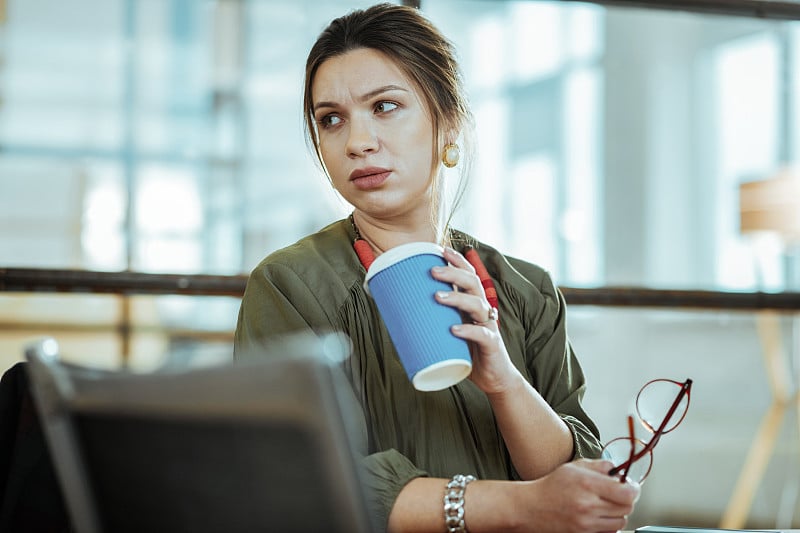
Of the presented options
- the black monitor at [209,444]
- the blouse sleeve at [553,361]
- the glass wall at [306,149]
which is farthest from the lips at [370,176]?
the glass wall at [306,149]

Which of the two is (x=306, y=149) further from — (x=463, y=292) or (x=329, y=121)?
(x=463, y=292)

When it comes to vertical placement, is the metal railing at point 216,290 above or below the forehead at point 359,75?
below

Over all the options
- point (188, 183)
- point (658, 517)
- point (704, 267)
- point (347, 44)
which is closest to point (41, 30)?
point (188, 183)

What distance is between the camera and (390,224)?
1376 mm

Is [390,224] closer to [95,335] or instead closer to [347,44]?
[347,44]

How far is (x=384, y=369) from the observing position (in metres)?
1.26

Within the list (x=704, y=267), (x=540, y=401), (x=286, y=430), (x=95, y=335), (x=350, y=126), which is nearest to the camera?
(x=286, y=430)

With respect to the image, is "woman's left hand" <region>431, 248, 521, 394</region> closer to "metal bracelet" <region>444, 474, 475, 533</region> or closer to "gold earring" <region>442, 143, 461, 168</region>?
"metal bracelet" <region>444, 474, 475, 533</region>

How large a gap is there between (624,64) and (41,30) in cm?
156

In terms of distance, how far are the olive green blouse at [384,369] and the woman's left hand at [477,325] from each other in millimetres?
148

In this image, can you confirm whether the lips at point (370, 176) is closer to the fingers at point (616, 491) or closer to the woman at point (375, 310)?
the woman at point (375, 310)

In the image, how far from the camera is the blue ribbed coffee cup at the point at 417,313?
94cm

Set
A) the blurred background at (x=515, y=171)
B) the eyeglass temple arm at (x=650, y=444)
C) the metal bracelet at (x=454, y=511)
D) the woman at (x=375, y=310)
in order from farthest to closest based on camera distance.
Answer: the blurred background at (x=515, y=171) < the woman at (x=375, y=310) < the metal bracelet at (x=454, y=511) < the eyeglass temple arm at (x=650, y=444)

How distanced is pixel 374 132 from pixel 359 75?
9 cm
